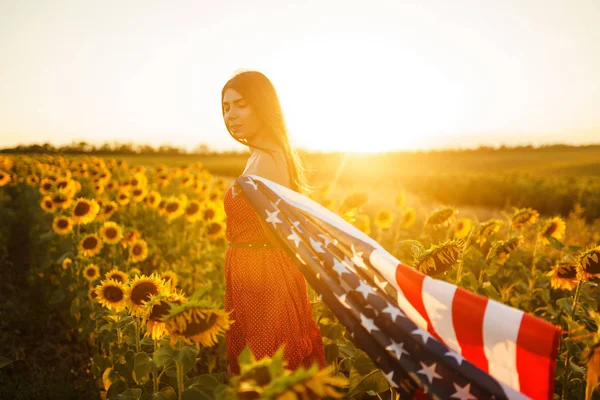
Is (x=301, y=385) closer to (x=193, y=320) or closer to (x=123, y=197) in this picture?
(x=193, y=320)

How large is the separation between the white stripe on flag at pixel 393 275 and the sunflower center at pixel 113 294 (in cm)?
200

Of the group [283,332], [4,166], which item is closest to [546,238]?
[283,332]

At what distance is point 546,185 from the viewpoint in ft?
55.2

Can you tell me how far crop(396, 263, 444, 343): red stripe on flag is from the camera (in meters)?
1.86

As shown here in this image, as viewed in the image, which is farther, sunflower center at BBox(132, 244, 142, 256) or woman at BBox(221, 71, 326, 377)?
sunflower center at BBox(132, 244, 142, 256)

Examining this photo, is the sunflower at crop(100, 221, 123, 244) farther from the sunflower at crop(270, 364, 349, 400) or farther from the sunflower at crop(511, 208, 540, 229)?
the sunflower at crop(270, 364, 349, 400)

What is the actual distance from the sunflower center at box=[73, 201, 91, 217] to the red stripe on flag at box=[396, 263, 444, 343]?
15.5 feet

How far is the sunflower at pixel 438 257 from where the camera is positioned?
2.41 metres

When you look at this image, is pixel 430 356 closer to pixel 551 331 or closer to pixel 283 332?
pixel 551 331

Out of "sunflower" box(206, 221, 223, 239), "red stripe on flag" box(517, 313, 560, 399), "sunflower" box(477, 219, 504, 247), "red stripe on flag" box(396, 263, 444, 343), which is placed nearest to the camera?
"red stripe on flag" box(517, 313, 560, 399)

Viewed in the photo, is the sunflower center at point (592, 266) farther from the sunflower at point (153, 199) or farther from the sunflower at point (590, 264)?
the sunflower at point (153, 199)

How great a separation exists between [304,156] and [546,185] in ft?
52.4

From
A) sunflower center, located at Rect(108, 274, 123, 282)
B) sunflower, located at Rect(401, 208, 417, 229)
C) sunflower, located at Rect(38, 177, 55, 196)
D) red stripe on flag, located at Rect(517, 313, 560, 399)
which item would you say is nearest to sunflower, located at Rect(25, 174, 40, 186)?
sunflower, located at Rect(38, 177, 55, 196)

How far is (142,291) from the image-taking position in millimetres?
2420
